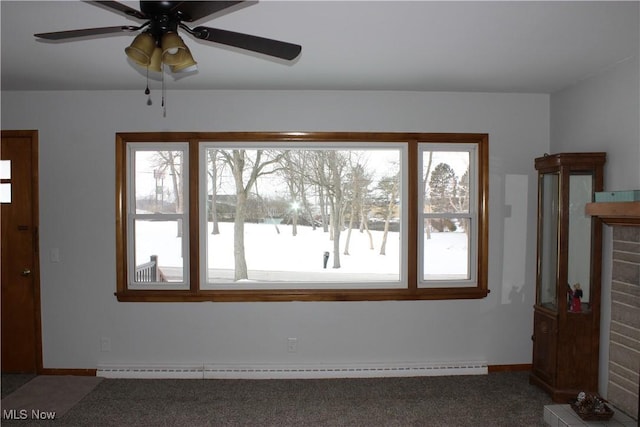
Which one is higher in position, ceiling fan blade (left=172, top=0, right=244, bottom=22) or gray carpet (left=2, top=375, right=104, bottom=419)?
ceiling fan blade (left=172, top=0, right=244, bottom=22)

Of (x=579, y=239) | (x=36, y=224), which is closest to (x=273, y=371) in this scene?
(x=36, y=224)

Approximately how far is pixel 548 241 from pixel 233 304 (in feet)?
9.06

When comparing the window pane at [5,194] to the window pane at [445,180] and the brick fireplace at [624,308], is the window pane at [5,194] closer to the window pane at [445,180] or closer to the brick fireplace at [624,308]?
the window pane at [445,180]

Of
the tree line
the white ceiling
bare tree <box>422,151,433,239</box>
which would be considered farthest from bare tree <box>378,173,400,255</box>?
the white ceiling

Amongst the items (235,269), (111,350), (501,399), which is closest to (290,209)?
(235,269)

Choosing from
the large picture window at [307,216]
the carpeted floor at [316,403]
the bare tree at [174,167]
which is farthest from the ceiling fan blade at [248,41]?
the carpeted floor at [316,403]

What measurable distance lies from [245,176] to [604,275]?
3049 millimetres

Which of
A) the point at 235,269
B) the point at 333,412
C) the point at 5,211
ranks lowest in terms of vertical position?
the point at 333,412

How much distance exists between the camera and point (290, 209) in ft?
13.1

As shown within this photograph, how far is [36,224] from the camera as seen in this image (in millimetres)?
3865

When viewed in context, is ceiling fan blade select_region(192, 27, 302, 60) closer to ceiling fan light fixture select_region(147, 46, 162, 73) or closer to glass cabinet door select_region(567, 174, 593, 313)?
ceiling fan light fixture select_region(147, 46, 162, 73)

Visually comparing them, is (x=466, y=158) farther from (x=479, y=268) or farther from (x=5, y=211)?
(x=5, y=211)

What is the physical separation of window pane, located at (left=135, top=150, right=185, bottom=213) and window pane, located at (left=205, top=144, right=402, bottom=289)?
29cm

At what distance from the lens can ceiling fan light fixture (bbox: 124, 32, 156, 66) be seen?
5.71ft
